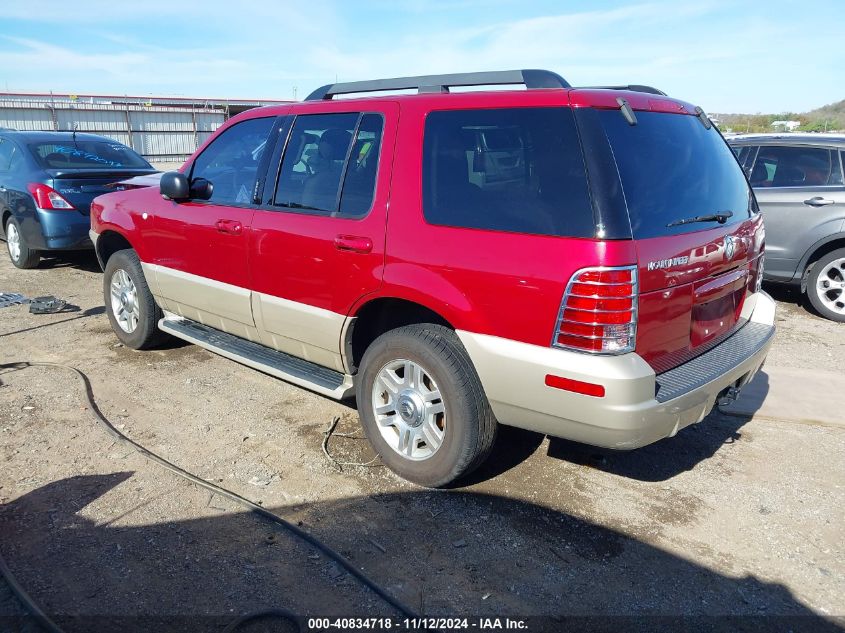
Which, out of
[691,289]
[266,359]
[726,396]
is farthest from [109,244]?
[726,396]

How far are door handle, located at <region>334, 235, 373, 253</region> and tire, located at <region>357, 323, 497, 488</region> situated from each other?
463 mm

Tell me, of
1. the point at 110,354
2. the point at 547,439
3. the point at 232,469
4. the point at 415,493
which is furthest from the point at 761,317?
the point at 110,354

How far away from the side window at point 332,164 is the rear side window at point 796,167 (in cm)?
563

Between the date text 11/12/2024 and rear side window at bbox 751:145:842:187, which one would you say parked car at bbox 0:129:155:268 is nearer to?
the date text 11/12/2024

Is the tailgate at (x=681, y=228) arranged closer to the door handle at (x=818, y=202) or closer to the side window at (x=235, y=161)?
the side window at (x=235, y=161)

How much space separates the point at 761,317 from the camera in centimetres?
400

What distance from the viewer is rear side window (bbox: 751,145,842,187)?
723 centimetres

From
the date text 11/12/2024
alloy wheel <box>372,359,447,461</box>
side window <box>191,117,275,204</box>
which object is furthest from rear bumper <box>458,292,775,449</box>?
side window <box>191,117,275,204</box>

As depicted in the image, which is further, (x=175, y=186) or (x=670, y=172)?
(x=175, y=186)

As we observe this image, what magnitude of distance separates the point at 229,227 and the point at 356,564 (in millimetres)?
2391

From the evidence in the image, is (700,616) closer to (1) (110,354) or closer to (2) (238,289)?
(2) (238,289)

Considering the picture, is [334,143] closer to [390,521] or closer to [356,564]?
[390,521]

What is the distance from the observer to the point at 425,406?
3.53 meters

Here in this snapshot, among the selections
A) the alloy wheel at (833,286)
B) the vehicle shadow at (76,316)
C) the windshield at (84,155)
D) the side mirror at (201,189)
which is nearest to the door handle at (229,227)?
the side mirror at (201,189)
